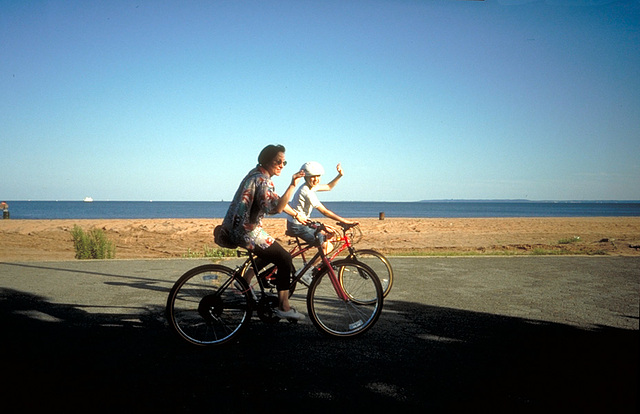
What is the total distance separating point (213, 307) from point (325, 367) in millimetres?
1291

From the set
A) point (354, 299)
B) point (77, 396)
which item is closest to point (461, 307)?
point (354, 299)

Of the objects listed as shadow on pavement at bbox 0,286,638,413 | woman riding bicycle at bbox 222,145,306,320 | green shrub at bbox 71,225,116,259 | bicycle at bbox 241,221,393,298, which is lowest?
shadow on pavement at bbox 0,286,638,413

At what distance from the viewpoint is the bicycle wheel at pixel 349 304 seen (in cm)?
461

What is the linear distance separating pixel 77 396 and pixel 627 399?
369 centimetres

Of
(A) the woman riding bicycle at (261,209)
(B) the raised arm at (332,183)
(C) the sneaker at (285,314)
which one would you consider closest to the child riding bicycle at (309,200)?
(B) the raised arm at (332,183)

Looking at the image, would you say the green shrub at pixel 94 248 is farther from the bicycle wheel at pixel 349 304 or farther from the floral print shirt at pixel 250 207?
the floral print shirt at pixel 250 207

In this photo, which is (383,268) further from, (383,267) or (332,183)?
(332,183)

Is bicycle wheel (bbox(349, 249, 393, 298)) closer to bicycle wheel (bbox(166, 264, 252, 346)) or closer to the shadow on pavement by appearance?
the shadow on pavement

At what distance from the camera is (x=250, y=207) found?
4.30m

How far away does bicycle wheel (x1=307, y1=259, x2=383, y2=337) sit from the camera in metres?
4.61

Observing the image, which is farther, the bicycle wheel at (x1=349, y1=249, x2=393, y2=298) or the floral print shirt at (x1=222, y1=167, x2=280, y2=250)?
the bicycle wheel at (x1=349, y1=249, x2=393, y2=298)

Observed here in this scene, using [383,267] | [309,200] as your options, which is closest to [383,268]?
[383,267]

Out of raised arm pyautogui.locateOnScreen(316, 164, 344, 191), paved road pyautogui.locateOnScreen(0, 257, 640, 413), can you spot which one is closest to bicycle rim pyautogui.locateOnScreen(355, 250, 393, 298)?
paved road pyautogui.locateOnScreen(0, 257, 640, 413)

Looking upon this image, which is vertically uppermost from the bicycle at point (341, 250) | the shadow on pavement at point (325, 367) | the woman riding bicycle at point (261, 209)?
the woman riding bicycle at point (261, 209)
